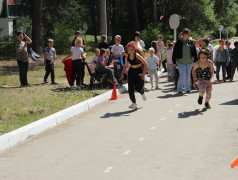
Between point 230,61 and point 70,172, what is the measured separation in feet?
45.6

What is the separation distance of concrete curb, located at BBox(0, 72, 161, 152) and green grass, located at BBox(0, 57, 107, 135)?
1.05 ft

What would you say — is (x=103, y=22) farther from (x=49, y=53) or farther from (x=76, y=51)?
(x=76, y=51)

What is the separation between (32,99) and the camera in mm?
13242

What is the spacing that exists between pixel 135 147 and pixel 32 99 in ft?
19.2

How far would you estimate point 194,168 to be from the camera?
659 cm

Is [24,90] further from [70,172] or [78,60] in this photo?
[70,172]

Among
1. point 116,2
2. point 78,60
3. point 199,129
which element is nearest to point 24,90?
point 78,60

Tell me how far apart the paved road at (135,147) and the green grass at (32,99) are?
2.53 feet

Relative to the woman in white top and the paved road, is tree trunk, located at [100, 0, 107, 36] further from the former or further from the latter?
the paved road

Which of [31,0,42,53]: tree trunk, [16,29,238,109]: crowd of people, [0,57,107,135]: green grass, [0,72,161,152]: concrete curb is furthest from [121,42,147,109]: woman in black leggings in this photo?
[31,0,42,53]: tree trunk

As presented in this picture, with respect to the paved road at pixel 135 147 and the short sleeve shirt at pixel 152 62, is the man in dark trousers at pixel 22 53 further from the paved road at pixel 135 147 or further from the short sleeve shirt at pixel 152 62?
the paved road at pixel 135 147

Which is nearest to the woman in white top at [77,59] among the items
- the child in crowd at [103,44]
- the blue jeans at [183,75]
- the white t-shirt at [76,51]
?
the white t-shirt at [76,51]

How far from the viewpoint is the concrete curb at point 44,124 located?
832 cm

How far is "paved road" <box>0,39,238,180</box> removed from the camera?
6.50 m
